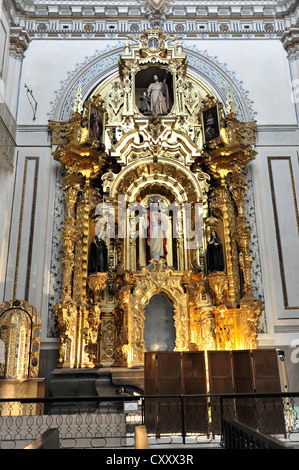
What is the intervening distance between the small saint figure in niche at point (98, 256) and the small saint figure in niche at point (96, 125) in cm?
282

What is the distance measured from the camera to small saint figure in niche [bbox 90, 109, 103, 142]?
35.4 ft

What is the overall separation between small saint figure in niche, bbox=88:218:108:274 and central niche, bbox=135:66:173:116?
3.94 m

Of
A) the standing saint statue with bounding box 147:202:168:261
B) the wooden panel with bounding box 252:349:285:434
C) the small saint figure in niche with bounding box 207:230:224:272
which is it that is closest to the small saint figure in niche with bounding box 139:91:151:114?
the standing saint statue with bounding box 147:202:168:261

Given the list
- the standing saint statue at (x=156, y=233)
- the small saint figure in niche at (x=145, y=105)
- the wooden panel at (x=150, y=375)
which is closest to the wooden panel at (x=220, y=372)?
the wooden panel at (x=150, y=375)

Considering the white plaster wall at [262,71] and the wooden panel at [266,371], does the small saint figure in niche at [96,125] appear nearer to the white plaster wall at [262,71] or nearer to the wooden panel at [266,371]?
the white plaster wall at [262,71]

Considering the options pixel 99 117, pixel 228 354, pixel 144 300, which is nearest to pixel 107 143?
pixel 99 117

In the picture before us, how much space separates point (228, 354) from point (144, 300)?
298 cm

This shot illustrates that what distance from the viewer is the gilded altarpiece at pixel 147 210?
30.5 ft

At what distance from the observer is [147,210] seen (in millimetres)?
10562

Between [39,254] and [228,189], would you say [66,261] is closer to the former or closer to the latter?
[39,254]

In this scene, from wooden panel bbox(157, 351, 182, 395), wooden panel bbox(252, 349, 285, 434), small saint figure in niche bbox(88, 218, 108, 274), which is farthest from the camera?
small saint figure in niche bbox(88, 218, 108, 274)

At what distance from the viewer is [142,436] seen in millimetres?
3805

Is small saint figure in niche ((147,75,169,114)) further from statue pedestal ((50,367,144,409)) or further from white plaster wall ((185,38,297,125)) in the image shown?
statue pedestal ((50,367,144,409))

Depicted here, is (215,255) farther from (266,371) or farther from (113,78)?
(113,78)
